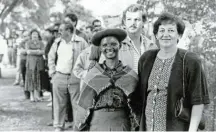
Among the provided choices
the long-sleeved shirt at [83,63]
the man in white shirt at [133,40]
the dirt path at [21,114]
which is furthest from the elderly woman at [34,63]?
the man in white shirt at [133,40]

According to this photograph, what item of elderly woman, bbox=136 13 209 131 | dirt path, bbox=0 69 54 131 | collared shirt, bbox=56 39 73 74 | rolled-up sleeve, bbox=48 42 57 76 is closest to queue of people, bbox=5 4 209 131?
elderly woman, bbox=136 13 209 131

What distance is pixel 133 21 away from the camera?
4168 mm

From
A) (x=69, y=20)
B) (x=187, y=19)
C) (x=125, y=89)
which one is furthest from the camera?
(x=69, y=20)

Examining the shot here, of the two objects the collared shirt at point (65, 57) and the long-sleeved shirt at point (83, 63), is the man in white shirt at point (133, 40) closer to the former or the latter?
the long-sleeved shirt at point (83, 63)

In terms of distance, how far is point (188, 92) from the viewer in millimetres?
3064

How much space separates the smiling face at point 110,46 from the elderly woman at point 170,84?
1.32ft

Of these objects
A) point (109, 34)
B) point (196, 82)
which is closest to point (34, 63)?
point (109, 34)

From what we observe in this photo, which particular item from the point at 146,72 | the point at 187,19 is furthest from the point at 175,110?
the point at 187,19

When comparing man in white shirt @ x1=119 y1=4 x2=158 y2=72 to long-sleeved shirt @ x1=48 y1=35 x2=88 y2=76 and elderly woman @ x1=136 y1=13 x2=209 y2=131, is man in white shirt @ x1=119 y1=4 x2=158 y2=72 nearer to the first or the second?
elderly woman @ x1=136 y1=13 x2=209 y2=131

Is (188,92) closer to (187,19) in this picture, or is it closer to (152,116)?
(152,116)

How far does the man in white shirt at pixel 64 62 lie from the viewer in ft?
21.5

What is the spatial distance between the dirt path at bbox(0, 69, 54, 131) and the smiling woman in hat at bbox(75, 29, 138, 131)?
3768 millimetres

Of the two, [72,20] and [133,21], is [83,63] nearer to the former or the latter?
[133,21]

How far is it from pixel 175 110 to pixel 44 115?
5.77m
